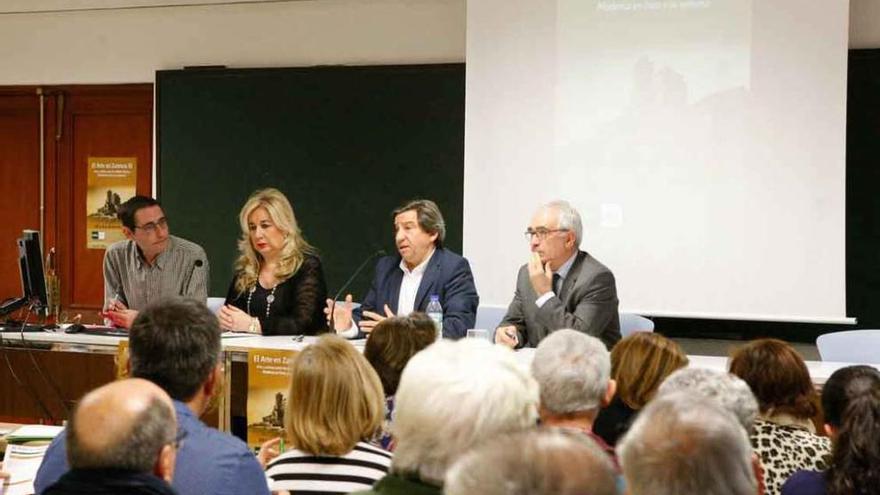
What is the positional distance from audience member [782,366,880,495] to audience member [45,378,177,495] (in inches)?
58.7

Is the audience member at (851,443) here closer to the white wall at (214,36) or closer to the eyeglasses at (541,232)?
the eyeglasses at (541,232)

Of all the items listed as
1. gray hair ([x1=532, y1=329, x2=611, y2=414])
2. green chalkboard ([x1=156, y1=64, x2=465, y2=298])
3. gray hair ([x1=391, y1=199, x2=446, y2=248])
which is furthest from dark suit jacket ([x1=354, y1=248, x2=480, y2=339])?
gray hair ([x1=532, y1=329, x2=611, y2=414])

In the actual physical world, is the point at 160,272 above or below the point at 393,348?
above

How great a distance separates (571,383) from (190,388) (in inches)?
37.3

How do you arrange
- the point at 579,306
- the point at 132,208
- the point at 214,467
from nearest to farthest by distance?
the point at 214,467, the point at 579,306, the point at 132,208

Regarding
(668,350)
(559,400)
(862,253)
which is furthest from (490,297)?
(559,400)

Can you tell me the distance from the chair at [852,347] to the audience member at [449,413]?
3197 mm

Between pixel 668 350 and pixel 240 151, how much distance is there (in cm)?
455

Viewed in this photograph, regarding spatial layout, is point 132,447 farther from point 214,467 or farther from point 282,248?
point 282,248

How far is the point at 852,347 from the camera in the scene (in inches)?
178

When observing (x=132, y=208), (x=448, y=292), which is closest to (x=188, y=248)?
(x=132, y=208)

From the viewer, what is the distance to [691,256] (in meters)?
5.73

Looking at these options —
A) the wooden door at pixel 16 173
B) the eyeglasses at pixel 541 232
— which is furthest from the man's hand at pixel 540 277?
the wooden door at pixel 16 173

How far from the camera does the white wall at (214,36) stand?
667 cm
